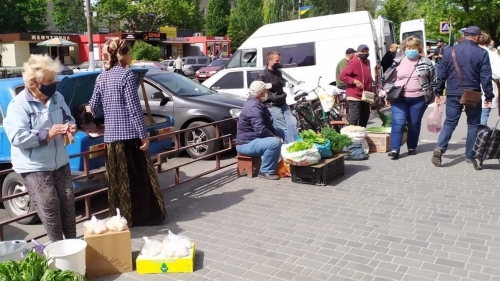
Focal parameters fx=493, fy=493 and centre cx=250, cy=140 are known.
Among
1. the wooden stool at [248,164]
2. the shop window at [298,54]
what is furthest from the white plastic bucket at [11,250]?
the shop window at [298,54]

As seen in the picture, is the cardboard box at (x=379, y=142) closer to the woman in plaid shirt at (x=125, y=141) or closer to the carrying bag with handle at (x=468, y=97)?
the carrying bag with handle at (x=468, y=97)

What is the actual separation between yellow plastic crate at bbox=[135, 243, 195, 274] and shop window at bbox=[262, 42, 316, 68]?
428 inches

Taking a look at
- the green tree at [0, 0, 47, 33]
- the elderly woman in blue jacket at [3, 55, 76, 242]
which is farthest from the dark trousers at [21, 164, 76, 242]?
the green tree at [0, 0, 47, 33]

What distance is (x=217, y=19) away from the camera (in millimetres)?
71312

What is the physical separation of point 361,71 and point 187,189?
4.15m

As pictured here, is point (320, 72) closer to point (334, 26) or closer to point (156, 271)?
point (334, 26)

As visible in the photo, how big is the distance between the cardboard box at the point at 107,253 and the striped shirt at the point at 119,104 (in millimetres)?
1154

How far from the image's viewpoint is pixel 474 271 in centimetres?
416

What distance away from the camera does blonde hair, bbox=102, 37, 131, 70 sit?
4.91 m

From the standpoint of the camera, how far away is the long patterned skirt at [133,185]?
5066 millimetres

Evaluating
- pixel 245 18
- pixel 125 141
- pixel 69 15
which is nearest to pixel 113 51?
pixel 125 141

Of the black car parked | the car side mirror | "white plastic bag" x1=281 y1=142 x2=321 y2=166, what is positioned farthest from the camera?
the car side mirror

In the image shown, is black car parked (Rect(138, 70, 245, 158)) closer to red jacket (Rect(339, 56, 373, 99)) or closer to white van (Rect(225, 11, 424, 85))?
red jacket (Rect(339, 56, 373, 99))

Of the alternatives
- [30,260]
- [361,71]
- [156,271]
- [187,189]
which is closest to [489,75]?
[361,71]
